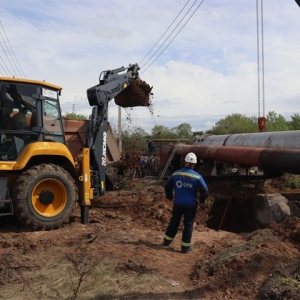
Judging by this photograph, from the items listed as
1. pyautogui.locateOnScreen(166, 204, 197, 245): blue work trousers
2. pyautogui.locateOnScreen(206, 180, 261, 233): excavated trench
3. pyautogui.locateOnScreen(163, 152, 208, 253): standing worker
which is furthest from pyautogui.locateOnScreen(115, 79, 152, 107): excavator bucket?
pyautogui.locateOnScreen(166, 204, 197, 245): blue work trousers

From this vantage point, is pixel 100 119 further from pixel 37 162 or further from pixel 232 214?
pixel 232 214

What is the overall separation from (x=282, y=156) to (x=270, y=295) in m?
5.41

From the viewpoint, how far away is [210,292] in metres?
4.77

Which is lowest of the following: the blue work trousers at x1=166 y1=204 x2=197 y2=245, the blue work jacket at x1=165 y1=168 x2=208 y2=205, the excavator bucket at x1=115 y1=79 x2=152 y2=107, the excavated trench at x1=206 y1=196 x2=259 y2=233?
the excavated trench at x1=206 y1=196 x2=259 y2=233

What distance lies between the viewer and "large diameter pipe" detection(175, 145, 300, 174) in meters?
9.02

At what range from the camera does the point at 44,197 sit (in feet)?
26.0

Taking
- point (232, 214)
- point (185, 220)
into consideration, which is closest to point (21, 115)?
point (185, 220)

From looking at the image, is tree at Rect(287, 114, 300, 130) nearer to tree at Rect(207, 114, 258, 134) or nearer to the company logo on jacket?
tree at Rect(207, 114, 258, 134)

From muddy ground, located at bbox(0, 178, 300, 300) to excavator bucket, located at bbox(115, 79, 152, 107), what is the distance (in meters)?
3.33

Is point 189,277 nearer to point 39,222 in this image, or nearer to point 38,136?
point 39,222

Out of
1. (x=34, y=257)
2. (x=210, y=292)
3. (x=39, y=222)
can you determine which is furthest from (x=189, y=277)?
(x=39, y=222)

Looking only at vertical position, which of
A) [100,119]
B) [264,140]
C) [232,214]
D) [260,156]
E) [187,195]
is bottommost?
[232,214]

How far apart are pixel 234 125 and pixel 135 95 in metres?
39.6

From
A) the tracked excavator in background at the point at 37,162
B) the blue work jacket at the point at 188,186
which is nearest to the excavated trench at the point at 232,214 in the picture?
the tracked excavator in background at the point at 37,162
